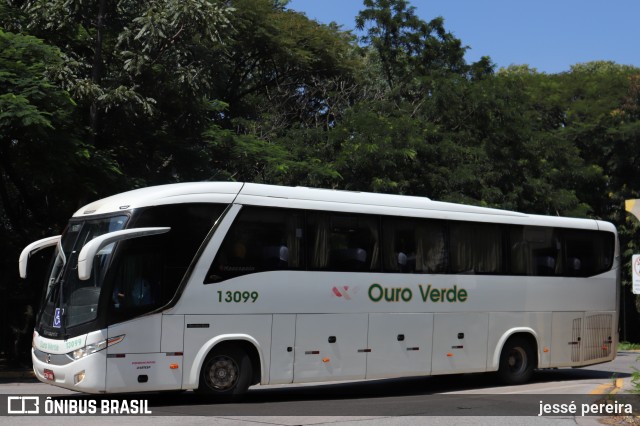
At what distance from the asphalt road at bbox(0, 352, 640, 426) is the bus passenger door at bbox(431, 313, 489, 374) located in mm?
473

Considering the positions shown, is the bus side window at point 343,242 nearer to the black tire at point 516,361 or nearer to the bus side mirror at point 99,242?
the bus side mirror at point 99,242

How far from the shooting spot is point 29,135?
18422 millimetres

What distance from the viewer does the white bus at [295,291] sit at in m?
12.4

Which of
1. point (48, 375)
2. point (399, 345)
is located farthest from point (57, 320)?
point (399, 345)

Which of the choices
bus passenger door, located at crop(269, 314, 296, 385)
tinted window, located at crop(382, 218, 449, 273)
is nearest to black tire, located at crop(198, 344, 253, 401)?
bus passenger door, located at crop(269, 314, 296, 385)

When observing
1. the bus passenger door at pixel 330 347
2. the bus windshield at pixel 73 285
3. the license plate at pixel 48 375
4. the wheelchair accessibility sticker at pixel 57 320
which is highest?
the bus windshield at pixel 73 285

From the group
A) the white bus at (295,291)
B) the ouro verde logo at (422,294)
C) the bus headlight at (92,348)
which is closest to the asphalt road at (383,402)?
the white bus at (295,291)

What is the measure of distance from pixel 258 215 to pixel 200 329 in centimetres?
201

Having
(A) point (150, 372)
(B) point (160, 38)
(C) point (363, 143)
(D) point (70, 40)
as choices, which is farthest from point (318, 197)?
(C) point (363, 143)

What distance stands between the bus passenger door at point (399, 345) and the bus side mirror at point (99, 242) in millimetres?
4313

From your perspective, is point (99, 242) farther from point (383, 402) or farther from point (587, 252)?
point (587, 252)

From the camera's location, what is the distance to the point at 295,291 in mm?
13953

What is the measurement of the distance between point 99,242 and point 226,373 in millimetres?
2934

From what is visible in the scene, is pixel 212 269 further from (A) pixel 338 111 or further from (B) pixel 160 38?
(A) pixel 338 111
